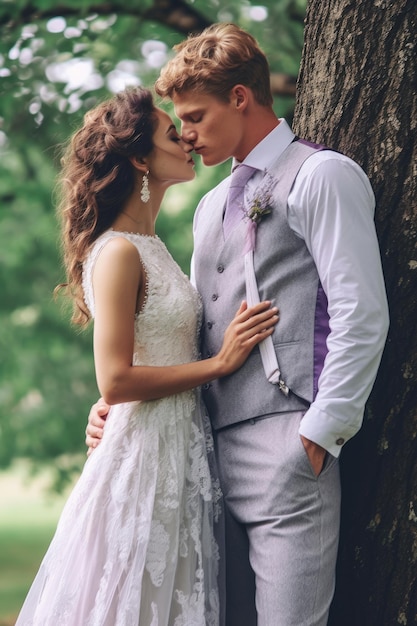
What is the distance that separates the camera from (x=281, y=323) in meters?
2.77

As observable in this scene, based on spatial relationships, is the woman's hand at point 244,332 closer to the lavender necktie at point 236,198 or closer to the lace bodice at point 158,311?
the lace bodice at point 158,311

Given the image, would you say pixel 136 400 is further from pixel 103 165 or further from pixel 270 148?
pixel 270 148

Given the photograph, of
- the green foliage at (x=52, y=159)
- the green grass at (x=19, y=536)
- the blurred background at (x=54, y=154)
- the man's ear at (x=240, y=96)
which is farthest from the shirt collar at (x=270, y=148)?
the green grass at (x=19, y=536)

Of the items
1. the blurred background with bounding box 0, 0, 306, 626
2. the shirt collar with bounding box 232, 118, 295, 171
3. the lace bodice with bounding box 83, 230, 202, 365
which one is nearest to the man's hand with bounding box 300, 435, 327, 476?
the lace bodice with bounding box 83, 230, 202, 365

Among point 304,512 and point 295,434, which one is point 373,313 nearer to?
point 295,434

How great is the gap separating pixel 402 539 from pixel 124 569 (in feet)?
2.73

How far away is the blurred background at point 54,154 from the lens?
655cm

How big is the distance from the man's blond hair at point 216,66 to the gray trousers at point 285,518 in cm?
99

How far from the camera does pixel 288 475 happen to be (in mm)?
2689

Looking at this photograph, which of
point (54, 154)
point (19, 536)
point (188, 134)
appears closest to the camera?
point (188, 134)

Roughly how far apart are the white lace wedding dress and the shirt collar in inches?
16.7

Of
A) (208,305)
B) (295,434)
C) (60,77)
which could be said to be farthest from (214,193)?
(60,77)

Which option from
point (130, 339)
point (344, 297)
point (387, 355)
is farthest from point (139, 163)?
point (387, 355)

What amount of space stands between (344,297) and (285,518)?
0.63m
